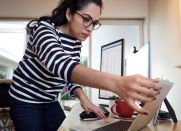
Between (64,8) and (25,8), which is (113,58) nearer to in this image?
(64,8)

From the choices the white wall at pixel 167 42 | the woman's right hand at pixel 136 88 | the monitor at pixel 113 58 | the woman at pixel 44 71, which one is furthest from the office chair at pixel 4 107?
the woman's right hand at pixel 136 88

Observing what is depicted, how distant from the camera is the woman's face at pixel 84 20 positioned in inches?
42.5

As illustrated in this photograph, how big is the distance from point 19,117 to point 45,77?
0.18 m

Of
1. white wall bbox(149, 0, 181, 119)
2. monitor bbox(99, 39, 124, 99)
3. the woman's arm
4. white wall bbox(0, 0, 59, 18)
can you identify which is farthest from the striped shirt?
white wall bbox(0, 0, 59, 18)

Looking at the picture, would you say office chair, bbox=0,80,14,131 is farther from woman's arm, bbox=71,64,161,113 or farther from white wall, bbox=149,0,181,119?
woman's arm, bbox=71,64,161,113

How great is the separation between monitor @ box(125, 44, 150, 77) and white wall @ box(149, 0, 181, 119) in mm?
594

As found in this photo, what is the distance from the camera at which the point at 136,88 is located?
558 millimetres

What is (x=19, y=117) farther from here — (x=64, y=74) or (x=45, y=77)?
(x=64, y=74)

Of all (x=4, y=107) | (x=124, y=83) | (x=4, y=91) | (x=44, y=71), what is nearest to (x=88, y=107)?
(x=44, y=71)

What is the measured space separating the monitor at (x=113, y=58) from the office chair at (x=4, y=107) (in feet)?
2.56

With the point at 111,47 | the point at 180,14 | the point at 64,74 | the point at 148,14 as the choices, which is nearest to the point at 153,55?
the point at 148,14

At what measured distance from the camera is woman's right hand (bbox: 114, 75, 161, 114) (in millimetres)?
555

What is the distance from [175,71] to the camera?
2.52 m

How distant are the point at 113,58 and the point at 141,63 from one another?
0.54 m
